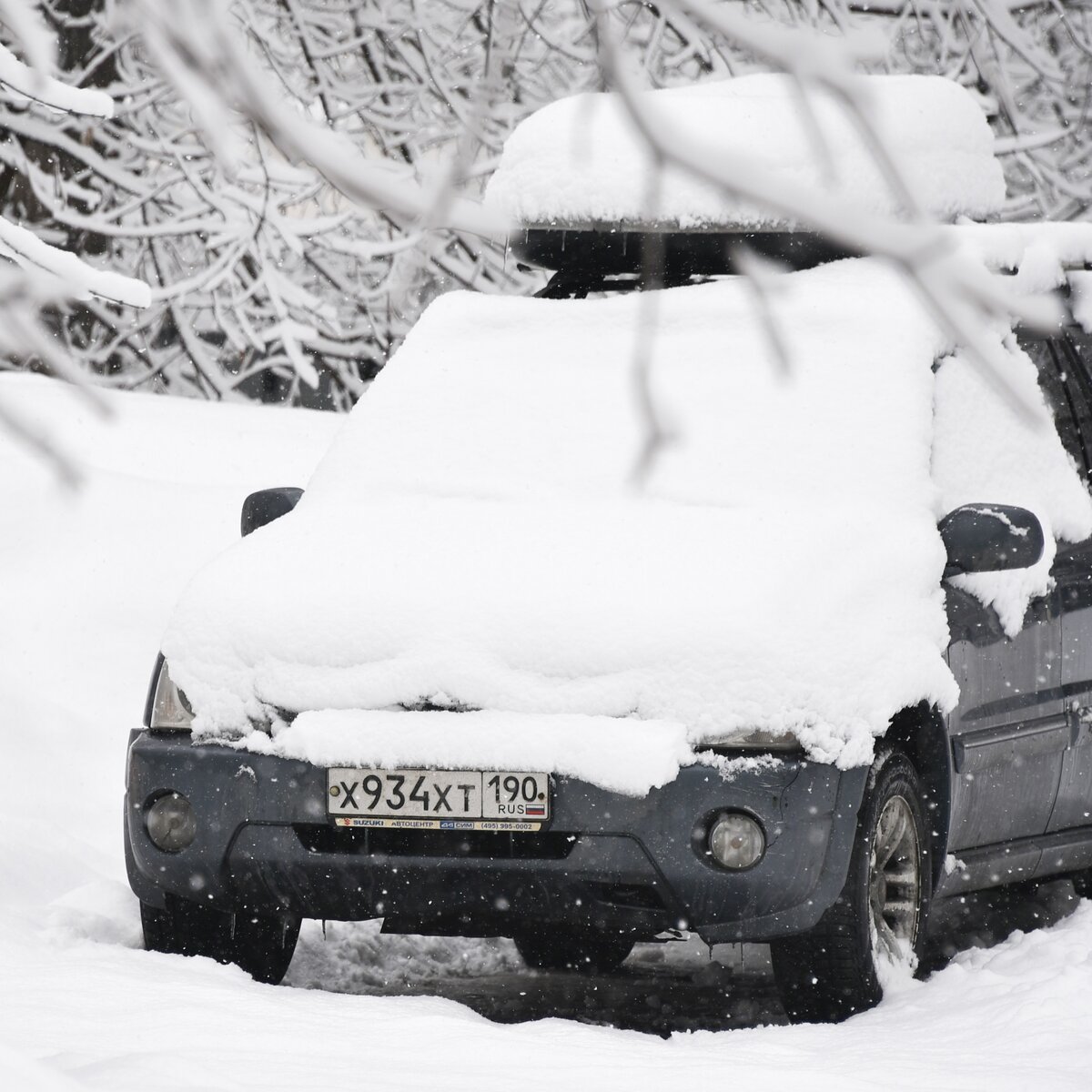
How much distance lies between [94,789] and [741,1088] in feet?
12.0

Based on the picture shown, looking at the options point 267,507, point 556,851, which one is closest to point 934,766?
point 556,851

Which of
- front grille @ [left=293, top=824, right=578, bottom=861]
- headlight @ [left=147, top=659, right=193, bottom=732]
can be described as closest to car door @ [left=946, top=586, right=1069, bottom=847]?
front grille @ [left=293, top=824, right=578, bottom=861]

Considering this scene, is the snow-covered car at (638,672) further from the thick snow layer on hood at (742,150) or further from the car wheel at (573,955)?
the thick snow layer on hood at (742,150)

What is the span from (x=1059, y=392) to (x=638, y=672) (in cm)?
218

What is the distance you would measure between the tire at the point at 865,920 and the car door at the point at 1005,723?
0.25 m

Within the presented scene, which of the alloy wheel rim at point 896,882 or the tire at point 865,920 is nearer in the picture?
the tire at point 865,920

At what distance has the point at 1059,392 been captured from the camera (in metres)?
5.61

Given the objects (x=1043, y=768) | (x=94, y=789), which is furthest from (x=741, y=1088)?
(x=94, y=789)

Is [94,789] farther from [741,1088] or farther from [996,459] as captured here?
[741,1088]

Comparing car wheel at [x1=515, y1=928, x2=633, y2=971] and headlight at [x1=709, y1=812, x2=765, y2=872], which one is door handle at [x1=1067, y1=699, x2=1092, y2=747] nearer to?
car wheel at [x1=515, y1=928, x2=633, y2=971]

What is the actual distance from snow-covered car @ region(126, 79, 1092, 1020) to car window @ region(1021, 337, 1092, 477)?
380 millimetres

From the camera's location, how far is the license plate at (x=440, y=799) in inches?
155

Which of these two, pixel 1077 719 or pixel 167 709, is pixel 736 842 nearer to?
pixel 167 709

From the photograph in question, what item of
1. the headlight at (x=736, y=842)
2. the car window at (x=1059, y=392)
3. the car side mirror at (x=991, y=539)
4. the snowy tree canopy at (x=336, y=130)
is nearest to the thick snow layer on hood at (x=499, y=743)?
the headlight at (x=736, y=842)
